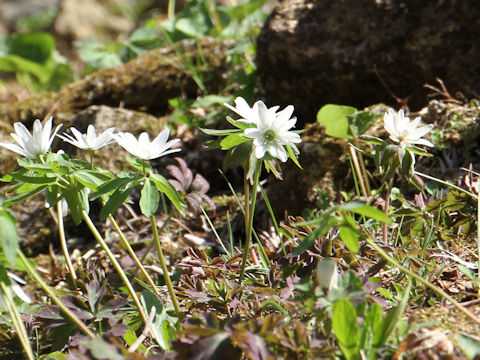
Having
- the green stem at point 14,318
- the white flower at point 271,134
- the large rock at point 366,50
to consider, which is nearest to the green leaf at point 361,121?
the large rock at point 366,50

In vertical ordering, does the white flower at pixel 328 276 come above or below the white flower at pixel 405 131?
below

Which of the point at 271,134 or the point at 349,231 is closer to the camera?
the point at 349,231

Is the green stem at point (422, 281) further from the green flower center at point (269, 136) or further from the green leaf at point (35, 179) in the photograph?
the green leaf at point (35, 179)

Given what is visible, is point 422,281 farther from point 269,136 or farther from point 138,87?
point 138,87

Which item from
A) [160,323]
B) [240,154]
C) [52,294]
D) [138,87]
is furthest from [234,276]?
[138,87]

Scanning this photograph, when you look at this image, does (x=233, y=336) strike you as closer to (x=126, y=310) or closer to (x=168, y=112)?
(x=126, y=310)

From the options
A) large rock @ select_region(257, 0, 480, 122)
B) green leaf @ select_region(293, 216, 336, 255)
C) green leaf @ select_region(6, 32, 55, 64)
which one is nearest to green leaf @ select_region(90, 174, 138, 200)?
green leaf @ select_region(293, 216, 336, 255)
